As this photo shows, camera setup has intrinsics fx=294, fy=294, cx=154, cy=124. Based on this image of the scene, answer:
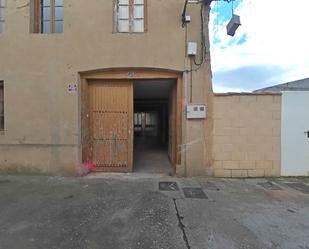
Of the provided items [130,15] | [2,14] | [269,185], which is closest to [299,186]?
[269,185]

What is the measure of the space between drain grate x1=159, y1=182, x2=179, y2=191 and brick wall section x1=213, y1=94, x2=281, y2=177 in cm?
142

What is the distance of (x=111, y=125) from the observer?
8.29 meters

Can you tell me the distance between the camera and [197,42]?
773cm

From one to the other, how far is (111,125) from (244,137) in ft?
A: 12.0

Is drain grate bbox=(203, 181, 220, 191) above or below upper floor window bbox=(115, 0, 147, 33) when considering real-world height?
below

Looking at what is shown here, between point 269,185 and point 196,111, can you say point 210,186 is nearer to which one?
point 269,185

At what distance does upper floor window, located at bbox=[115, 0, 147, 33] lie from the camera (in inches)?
314

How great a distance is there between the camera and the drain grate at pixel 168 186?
21.7 ft

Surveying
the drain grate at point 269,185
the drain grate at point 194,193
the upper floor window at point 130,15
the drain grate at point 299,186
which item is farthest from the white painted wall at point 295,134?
the upper floor window at point 130,15

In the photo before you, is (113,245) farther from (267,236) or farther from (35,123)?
(35,123)

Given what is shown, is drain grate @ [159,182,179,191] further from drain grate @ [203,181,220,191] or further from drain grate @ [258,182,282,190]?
drain grate @ [258,182,282,190]

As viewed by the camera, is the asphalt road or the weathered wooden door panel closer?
the asphalt road

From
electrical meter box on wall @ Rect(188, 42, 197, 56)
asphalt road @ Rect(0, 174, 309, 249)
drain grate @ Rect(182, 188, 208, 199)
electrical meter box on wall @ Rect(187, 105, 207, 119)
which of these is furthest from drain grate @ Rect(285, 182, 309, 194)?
electrical meter box on wall @ Rect(188, 42, 197, 56)

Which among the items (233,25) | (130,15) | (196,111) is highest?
(130,15)
